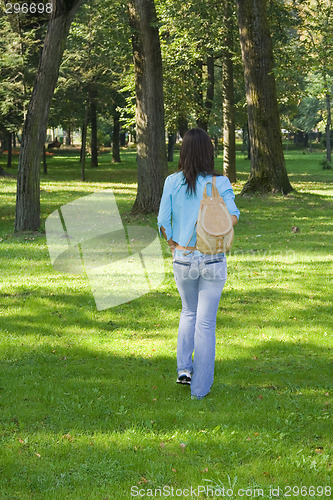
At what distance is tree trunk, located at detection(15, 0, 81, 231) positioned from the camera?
45.0 ft

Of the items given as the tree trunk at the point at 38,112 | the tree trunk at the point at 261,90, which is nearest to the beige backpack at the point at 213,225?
the tree trunk at the point at 38,112

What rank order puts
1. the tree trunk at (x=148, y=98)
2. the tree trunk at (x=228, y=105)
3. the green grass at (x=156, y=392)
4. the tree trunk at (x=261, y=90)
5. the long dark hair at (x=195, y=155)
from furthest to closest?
the tree trunk at (x=228, y=105), the tree trunk at (x=261, y=90), the tree trunk at (x=148, y=98), the long dark hair at (x=195, y=155), the green grass at (x=156, y=392)

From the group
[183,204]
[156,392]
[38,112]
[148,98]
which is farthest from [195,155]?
[148,98]

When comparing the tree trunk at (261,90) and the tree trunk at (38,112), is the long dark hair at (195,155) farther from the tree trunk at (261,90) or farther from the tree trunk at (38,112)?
the tree trunk at (261,90)

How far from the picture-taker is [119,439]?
468 cm

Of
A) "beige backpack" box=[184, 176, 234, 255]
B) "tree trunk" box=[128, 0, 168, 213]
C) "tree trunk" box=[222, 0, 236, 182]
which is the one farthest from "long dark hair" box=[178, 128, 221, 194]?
"tree trunk" box=[222, 0, 236, 182]

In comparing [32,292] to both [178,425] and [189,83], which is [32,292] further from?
[189,83]

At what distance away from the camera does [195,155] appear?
16.6ft

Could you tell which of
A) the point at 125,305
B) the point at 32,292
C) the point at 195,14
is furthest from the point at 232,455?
the point at 195,14

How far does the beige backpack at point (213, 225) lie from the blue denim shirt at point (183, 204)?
2.0 inches

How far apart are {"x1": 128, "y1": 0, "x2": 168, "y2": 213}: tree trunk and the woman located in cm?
1172

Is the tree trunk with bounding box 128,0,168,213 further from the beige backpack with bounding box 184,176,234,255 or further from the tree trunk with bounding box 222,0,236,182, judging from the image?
the beige backpack with bounding box 184,176,234,255

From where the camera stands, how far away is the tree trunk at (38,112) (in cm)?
1371

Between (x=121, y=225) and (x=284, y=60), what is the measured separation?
1261 cm
